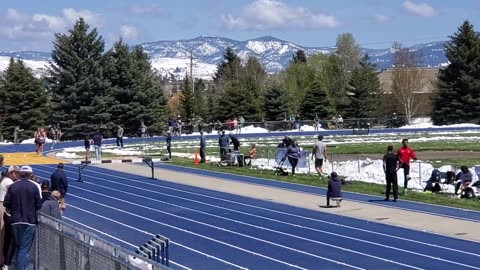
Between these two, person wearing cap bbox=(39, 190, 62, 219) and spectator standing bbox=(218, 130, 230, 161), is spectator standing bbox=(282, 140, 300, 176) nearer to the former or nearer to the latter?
spectator standing bbox=(218, 130, 230, 161)

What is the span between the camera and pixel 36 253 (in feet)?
37.6

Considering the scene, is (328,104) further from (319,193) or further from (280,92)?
(319,193)

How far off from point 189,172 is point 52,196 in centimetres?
2170

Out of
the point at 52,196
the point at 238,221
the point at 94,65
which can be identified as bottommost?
the point at 238,221

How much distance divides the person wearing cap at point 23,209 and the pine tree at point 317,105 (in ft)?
203

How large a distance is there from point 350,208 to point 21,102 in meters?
51.7

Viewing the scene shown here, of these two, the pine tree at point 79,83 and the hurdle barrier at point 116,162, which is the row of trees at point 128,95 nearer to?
the pine tree at point 79,83

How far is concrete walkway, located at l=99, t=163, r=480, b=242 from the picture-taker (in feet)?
60.4

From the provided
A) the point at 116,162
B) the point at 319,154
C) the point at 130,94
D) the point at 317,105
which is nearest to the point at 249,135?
the point at 130,94

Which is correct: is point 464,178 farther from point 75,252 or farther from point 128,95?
point 128,95

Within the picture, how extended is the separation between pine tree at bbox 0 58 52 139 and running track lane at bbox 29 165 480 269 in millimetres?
44334

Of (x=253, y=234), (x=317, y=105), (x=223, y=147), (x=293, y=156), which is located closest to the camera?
(x=253, y=234)

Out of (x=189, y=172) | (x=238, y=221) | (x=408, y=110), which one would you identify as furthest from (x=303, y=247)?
(x=408, y=110)

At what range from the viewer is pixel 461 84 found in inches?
2852
